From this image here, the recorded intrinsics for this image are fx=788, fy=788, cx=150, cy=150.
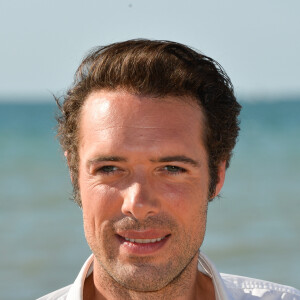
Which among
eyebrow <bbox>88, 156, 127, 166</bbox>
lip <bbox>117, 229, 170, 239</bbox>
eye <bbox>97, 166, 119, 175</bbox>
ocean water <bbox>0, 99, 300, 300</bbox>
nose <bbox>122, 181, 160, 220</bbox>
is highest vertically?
ocean water <bbox>0, 99, 300, 300</bbox>

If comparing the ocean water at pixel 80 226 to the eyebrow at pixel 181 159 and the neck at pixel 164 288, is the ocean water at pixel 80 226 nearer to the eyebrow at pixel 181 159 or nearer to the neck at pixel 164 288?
the neck at pixel 164 288

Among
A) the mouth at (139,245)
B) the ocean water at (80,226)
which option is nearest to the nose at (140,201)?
the mouth at (139,245)

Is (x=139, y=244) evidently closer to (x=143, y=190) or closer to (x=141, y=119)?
(x=143, y=190)

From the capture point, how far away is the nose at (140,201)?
3.31 meters

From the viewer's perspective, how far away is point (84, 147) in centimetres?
363

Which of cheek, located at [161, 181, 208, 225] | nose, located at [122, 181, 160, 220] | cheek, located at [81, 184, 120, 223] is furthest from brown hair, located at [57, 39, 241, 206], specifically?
nose, located at [122, 181, 160, 220]

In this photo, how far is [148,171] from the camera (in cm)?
339

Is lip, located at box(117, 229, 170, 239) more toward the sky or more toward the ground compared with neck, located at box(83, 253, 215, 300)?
more toward the sky

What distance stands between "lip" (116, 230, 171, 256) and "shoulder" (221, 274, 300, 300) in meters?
0.69

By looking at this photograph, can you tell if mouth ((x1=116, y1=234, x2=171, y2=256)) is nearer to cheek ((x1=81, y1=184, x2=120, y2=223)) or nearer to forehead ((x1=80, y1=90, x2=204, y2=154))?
cheek ((x1=81, y1=184, x2=120, y2=223))

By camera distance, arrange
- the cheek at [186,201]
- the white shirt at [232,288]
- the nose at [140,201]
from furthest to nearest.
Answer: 1. the white shirt at [232,288]
2. the cheek at [186,201]
3. the nose at [140,201]

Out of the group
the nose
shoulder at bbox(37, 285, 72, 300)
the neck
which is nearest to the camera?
the nose

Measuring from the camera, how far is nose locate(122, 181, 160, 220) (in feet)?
10.8

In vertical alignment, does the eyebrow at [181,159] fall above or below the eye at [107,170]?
above
